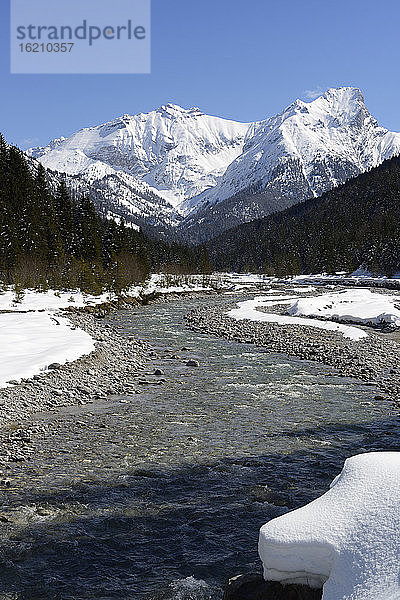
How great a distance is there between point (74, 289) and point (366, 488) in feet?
196

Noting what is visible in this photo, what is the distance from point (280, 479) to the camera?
11320 millimetres

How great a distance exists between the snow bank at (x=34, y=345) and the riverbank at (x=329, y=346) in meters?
11.2

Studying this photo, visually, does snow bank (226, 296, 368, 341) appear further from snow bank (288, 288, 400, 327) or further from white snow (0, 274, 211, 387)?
white snow (0, 274, 211, 387)

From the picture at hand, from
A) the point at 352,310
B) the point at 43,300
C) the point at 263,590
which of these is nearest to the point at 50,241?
the point at 43,300

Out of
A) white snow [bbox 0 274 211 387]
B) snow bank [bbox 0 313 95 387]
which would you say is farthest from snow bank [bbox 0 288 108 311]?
snow bank [bbox 0 313 95 387]

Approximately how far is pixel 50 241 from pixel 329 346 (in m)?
48.6

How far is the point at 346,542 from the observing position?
5180 millimetres

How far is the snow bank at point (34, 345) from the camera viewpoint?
2036 centimetres

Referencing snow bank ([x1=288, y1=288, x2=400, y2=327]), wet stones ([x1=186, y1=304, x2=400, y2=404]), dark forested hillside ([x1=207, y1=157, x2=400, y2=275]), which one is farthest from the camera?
dark forested hillside ([x1=207, y1=157, x2=400, y2=275])

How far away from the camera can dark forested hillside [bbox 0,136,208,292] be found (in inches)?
2247

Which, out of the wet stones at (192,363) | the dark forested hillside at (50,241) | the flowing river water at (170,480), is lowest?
the flowing river water at (170,480)

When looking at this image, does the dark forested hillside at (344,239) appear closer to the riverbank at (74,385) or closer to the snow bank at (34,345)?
the snow bank at (34,345)

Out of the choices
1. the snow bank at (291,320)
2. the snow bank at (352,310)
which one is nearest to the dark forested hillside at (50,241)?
the snow bank at (291,320)

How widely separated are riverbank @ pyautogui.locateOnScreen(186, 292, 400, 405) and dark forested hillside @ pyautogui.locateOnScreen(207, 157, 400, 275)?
7811 cm
